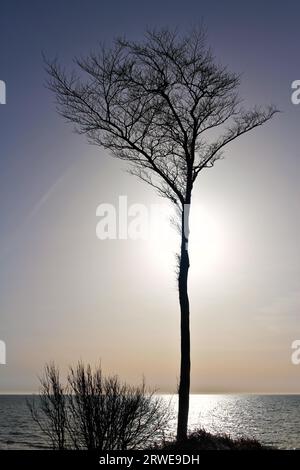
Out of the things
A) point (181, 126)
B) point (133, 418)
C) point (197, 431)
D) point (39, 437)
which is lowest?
point (39, 437)

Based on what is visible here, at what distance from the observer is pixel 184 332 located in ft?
54.0

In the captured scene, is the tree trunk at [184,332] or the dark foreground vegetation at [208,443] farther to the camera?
the tree trunk at [184,332]

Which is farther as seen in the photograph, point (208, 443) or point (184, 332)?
point (184, 332)

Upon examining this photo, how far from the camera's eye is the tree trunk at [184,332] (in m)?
15.9

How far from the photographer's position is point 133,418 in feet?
43.7

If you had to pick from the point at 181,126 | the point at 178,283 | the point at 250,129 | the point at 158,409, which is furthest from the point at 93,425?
the point at 250,129

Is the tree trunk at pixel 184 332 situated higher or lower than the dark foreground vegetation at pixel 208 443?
higher

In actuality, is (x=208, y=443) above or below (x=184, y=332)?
below

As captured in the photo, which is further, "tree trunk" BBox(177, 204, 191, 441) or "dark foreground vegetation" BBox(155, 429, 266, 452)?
"tree trunk" BBox(177, 204, 191, 441)

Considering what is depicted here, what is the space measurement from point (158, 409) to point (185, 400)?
Result: 2.35 metres

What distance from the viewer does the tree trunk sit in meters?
15.9

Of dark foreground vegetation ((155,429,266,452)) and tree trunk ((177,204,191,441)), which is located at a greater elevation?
tree trunk ((177,204,191,441))

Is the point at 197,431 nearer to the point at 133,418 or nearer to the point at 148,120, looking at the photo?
the point at 133,418
